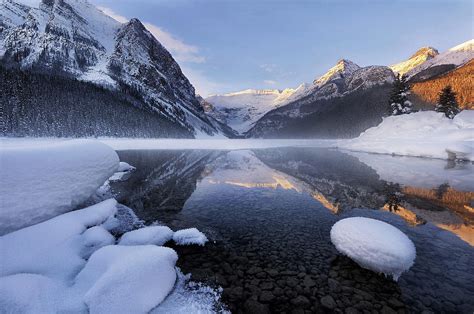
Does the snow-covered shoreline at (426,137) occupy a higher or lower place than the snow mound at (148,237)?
higher

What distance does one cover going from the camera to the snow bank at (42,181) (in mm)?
7492

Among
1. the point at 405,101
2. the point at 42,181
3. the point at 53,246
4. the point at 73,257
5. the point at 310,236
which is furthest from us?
the point at 405,101

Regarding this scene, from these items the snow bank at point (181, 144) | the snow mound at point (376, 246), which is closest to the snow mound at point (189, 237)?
the snow mound at point (376, 246)

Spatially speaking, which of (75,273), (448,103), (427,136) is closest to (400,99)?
(448,103)

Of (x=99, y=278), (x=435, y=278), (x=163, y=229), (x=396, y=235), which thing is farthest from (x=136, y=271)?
(x=435, y=278)

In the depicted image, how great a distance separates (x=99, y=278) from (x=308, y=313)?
483 centimetres

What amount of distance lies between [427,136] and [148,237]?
145ft

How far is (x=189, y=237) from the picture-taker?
372 inches

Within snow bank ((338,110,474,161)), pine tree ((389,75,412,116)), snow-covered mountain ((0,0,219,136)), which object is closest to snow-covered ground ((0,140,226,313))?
snow bank ((338,110,474,161))

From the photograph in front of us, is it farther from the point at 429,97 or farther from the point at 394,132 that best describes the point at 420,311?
the point at 429,97

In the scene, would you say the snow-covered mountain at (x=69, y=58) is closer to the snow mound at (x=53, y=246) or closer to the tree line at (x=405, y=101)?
the tree line at (x=405, y=101)

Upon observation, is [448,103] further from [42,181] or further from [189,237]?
[42,181]

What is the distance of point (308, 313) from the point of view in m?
5.81

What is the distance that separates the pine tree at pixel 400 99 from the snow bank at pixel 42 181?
203ft
